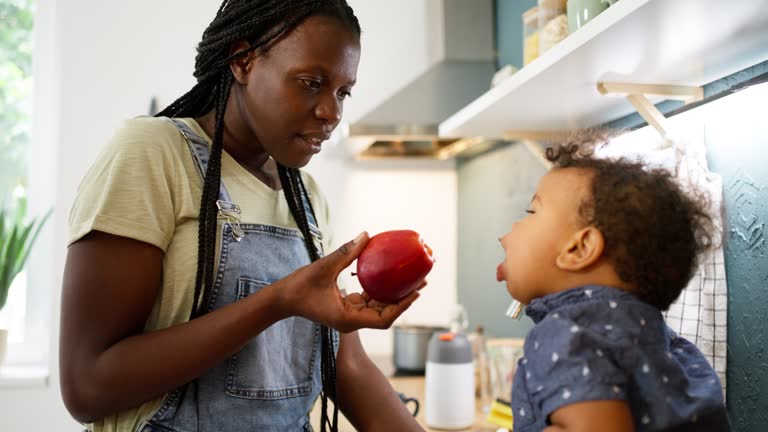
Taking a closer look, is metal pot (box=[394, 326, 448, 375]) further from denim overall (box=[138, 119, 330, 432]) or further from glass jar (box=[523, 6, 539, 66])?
denim overall (box=[138, 119, 330, 432])

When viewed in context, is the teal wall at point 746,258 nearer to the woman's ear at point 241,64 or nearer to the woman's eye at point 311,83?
the woman's eye at point 311,83

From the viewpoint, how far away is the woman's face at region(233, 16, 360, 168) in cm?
107

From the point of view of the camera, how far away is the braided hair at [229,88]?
100cm

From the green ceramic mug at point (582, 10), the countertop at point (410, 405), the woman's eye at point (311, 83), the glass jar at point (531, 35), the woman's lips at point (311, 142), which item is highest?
the glass jar at point (531, 35)

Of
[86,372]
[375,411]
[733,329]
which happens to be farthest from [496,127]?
[86,372]

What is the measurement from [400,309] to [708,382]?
0.41m

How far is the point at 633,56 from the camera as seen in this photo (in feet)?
3.94

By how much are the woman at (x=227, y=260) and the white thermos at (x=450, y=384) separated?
0.69 metres

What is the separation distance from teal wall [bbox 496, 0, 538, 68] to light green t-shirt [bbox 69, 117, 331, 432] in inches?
65.2

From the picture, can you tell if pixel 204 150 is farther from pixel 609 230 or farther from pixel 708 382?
pixel 708 382

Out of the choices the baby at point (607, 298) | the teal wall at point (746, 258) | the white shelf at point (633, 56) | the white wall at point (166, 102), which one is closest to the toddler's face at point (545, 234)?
the baby at point (607, 298)

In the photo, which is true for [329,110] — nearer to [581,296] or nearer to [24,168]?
[581,296]

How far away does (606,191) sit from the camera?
0.93 metres

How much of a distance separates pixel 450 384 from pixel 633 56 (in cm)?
106
